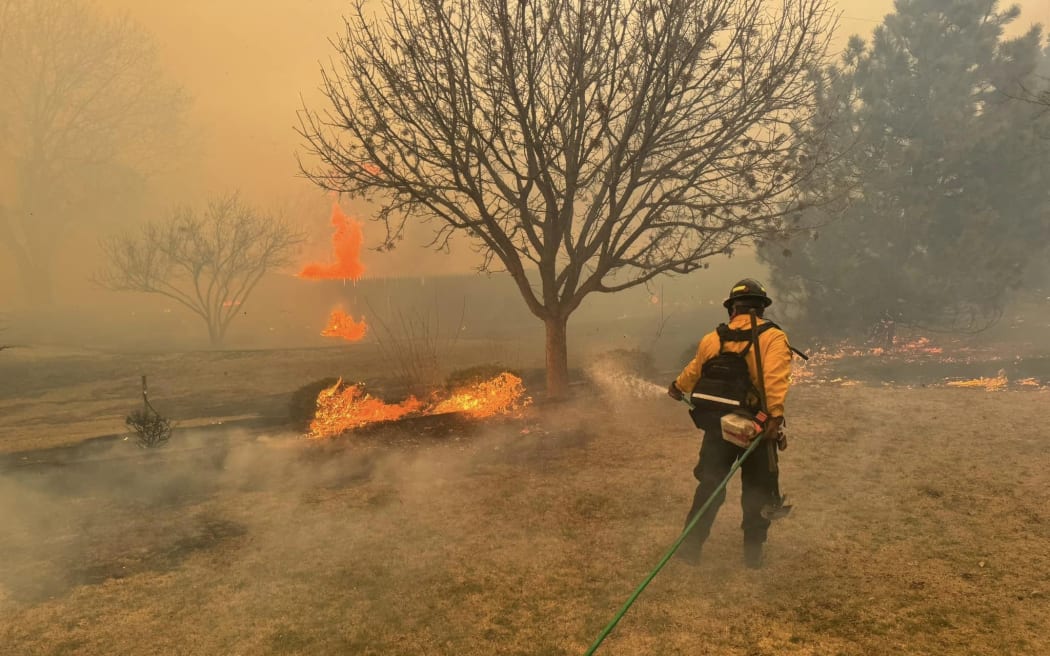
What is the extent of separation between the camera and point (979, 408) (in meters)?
9.89

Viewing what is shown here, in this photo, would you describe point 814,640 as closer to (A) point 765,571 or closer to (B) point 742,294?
(A) point 765,571

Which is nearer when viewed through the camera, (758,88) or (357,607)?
(357,607)

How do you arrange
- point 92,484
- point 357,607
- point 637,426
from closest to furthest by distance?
point 357,607, point 92,484, point 637,426

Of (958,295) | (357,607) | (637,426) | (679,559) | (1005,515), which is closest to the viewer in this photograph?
(357,607)

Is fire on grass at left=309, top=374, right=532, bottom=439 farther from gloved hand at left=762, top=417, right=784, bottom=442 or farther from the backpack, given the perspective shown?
gloved hand at left=762, top=417, right=784, bottom=442

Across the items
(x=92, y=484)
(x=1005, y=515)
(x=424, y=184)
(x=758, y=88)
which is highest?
(x=758, y=88)

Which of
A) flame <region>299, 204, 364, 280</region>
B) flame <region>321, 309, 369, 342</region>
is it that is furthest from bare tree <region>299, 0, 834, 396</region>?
flame <region>299, 204, 364, 280</region>

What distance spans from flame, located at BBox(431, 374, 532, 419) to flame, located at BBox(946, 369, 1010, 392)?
9383 mm

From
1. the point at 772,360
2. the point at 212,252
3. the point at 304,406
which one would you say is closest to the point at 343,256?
the point at 212,252

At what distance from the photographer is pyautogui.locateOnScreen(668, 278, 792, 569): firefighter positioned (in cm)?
437

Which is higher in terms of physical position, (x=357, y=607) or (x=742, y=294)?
(x=742, y=294)

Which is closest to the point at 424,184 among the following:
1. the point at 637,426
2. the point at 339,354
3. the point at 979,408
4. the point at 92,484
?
the point at 637,426

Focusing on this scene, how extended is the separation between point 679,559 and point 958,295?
2101cm

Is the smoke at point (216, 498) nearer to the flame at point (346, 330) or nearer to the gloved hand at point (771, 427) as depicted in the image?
the gloved hand at point (771, 427)
